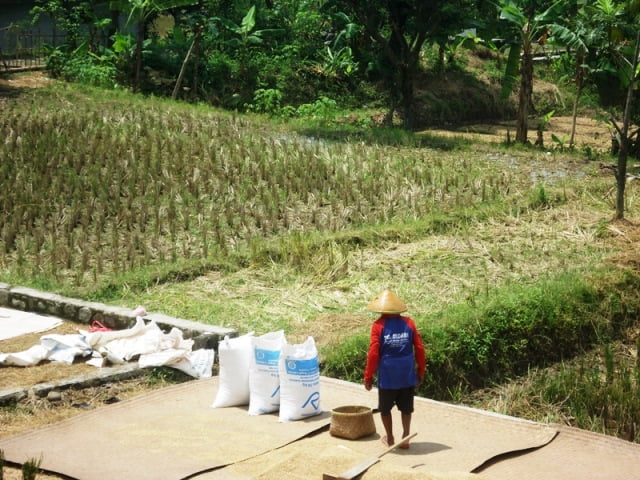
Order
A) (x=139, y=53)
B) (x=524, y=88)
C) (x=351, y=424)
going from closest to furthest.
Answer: (x=351, y=424) < (x=524, y=88) < (x=139, y=53)

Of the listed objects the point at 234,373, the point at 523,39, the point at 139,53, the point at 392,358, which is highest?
the point at 523,39

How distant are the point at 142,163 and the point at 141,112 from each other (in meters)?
3.68

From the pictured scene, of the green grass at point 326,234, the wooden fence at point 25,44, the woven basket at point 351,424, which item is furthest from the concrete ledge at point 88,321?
the wooden fence at point 25,44

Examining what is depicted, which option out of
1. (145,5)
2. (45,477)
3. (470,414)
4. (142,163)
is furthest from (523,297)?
(145,5)

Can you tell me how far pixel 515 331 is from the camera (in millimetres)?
8352

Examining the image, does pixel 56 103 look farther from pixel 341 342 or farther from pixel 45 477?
pixel 45 477

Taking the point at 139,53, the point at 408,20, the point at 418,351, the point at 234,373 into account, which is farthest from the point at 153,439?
the point at 139,53

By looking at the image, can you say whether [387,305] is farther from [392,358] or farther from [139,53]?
[139,53]

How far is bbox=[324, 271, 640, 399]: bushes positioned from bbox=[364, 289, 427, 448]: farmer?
69.8 inches

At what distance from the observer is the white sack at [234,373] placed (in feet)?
21.3

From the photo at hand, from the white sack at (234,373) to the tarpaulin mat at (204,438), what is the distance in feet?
0.22

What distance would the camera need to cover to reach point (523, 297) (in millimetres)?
8602

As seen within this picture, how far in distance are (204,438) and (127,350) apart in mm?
1875

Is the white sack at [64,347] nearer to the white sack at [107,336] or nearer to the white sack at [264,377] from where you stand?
the white sack at [107,336]
